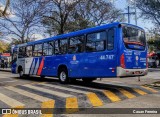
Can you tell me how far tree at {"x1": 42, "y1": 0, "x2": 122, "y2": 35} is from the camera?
29.0 metres

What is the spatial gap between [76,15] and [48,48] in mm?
18235

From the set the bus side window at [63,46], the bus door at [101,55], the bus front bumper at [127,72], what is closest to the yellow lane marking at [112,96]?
the bus front bumper at [127,72]

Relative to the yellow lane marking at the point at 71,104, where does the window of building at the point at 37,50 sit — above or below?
above

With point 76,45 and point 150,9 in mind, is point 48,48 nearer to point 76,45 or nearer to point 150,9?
point 76,45

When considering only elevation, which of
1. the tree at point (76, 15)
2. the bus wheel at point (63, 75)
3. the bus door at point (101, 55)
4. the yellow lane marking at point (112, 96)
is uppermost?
the tree at point (76, 15)

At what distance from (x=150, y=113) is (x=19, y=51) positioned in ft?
51.2

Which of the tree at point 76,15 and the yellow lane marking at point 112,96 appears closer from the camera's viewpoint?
the yellow lane marking at point 112,96

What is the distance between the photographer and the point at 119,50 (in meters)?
12.1

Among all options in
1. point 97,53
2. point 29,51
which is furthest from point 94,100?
point 29,51

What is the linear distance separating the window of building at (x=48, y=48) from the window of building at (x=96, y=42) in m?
3.83

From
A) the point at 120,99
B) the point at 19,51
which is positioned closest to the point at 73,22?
the point at 19,51

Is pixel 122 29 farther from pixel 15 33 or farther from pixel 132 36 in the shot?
pixel 15 33

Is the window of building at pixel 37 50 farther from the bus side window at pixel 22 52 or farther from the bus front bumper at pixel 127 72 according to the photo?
the bus front bumper at pixel 127 72

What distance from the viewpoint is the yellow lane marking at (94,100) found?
30.7 feet
